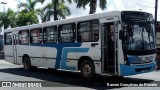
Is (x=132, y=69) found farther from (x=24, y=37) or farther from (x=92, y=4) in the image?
(x=92, y=4)

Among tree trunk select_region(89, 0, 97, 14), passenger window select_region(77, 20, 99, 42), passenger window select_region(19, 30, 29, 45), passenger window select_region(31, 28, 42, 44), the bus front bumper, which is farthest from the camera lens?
tree trunk select_region(89, 0, 97, 14)

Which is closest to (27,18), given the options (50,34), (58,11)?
(58,11)

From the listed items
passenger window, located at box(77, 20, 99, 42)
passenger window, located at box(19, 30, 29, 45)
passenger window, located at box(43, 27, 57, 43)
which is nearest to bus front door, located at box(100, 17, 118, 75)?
passenger window, located at box(77, 20, 99, 42)

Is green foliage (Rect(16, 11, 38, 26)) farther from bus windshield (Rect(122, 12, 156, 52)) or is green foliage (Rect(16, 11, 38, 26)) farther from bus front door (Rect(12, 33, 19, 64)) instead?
bus windshield (Rect(122, 12, 156, 52))

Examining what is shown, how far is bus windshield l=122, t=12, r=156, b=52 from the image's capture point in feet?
39.6

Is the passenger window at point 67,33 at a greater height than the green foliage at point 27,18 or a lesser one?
lesser

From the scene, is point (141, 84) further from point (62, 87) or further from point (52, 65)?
point (52, 65)

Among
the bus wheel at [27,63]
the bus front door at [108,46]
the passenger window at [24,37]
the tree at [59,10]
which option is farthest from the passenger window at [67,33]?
the tree at [59,10]

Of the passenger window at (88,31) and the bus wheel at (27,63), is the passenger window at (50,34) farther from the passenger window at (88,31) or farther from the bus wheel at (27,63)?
the bus wheel at (27,63)

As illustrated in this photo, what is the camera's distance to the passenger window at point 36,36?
57.9 ft

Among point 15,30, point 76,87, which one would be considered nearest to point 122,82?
point 76,87

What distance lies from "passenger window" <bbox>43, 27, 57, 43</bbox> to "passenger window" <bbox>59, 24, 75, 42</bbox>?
1.92 feet

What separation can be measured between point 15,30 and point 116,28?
32.8 ft

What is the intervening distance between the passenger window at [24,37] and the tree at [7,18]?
34575mm
